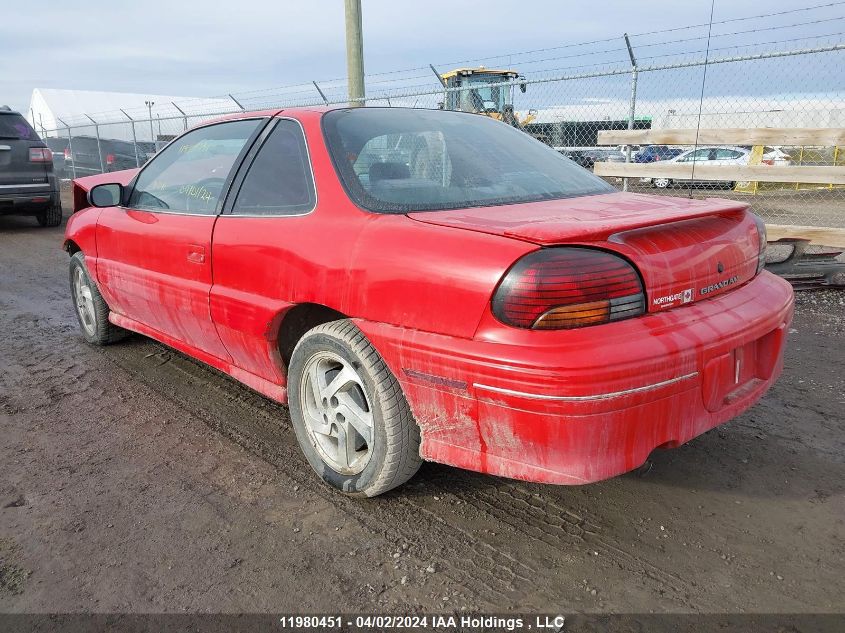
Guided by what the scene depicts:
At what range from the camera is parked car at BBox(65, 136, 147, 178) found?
16031mm

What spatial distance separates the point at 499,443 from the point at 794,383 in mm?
2465

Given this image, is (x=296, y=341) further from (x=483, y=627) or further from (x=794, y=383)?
(x=794, y=383)

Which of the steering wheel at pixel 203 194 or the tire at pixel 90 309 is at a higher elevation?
the steering wheel at pixel 203 194

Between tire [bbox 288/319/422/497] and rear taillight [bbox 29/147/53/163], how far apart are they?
31.6 feet

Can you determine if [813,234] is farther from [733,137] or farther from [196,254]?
[196,254]

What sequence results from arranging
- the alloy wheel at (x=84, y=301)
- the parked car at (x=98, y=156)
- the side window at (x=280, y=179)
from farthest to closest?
the parked car at (x=98, y=156) → the alloy wheel at (x=84, y=301) → the side window at (x=280, y=179)

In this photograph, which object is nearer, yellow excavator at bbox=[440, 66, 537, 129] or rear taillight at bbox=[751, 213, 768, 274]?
rear taillight at bbox=[751, 213, 768, 274]

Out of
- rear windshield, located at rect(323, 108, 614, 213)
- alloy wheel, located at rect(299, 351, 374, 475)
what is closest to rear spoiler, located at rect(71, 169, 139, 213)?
rear windshield, located at rect(323, 108, 614, 213)

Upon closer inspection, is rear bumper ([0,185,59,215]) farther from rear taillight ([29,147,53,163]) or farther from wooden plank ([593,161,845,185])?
wooden plank ([593,161,845,185])

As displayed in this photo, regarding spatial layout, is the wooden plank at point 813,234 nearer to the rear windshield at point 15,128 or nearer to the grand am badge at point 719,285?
the grand am badge at point 719,285

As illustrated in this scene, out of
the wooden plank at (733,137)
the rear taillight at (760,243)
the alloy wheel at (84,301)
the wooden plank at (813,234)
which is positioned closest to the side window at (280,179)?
the rear taillight at (760,243)

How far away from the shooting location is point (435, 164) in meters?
2.78

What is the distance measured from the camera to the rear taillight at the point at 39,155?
10258mm

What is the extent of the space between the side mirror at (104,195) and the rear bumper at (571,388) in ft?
7.57
